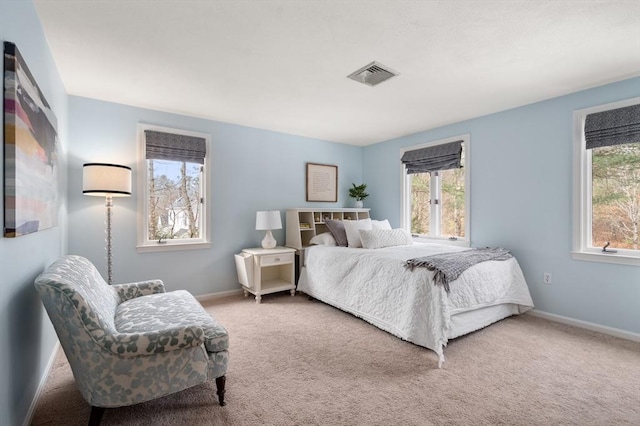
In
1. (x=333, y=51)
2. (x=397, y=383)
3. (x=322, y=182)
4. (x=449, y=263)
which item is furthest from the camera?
(x=322, y=182)

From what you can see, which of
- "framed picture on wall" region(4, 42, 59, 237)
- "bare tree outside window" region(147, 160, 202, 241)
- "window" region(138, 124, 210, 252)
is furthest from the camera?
"bare tree outside window" region(147, 160, 202, 241)

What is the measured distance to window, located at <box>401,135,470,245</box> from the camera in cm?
396

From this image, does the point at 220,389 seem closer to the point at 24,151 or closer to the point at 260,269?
the point at 24,151

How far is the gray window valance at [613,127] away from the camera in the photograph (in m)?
2.68

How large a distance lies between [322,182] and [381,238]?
1638 millimetres

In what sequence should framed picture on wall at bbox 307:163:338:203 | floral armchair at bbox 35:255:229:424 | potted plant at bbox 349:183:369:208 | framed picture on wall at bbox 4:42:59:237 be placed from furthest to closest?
potted plant at bbox 349:183:369:208
framed picture on wall at bbox 307:163:338:203
floral armchair at bbox 35:255:229:424
framed picture on wall at bbox 4:42:59:237

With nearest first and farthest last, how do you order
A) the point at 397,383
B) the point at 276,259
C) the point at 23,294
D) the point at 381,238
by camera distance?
1. the point at 23,294
2. the point at 397,383
3. the point at 381,238
4. the point at 276,259

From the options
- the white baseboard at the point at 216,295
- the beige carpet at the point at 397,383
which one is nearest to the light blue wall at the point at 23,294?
the beige carpet at the point at 397,383

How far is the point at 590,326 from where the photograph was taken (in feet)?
9.52

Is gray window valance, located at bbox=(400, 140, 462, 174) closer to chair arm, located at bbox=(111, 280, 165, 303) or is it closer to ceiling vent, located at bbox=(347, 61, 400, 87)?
ceiling vent, located at bbox=(347, 61, 400, 87)

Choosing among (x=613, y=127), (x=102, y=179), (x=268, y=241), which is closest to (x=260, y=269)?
(x=268, y=241)

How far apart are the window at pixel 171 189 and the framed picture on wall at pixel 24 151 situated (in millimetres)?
1479

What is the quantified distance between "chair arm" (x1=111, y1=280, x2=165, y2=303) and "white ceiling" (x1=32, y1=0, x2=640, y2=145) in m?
1.83

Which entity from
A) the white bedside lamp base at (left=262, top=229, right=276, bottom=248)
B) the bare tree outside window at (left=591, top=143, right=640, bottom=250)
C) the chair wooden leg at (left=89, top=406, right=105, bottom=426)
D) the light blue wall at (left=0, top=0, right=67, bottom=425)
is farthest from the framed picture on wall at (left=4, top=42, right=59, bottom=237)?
the bare tree outside window at (left=591, top=143, right=640, bottom=250)
